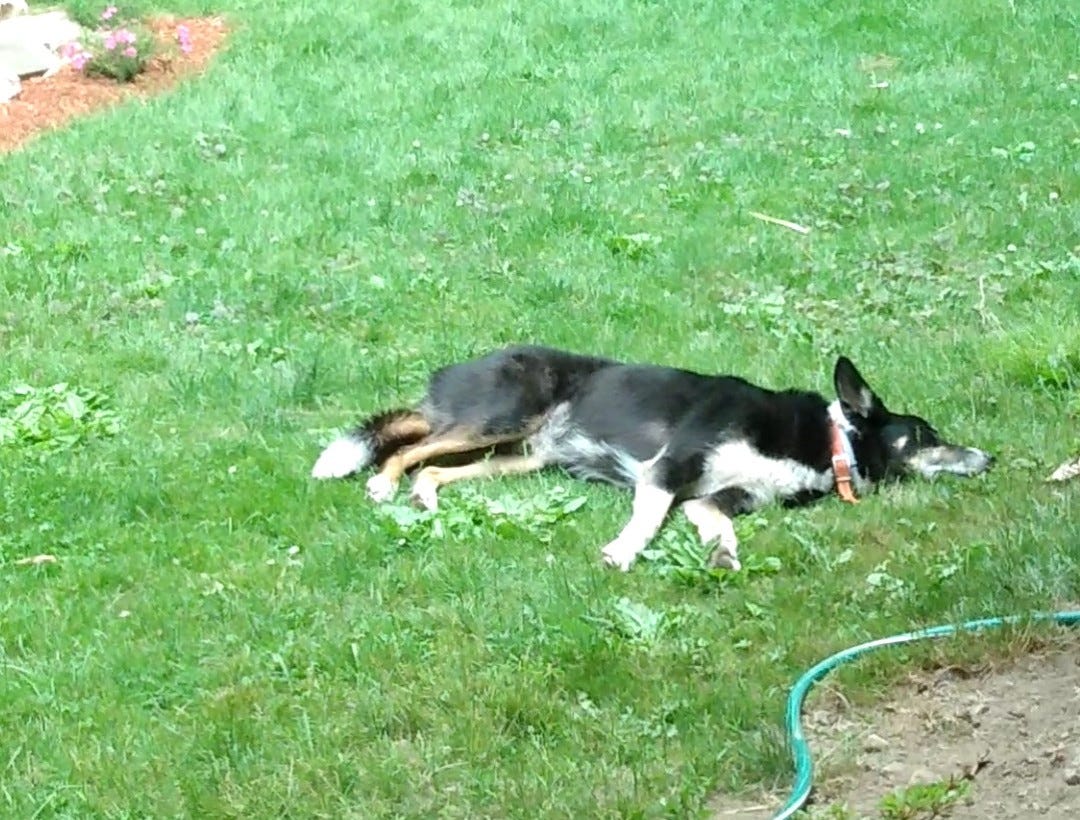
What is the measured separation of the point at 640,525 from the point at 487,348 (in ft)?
7.54

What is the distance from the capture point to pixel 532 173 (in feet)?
37.0

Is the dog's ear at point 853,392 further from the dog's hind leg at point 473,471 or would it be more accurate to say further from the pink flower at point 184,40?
the pink flower at point 184,40

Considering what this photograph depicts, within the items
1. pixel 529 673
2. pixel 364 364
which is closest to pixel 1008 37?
pixel 364 364

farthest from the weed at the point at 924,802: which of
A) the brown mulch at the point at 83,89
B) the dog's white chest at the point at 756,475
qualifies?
the brown mulch at the point at 83,89

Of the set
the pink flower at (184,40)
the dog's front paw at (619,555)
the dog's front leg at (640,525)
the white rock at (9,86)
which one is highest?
the dog's front paw at (619,555)

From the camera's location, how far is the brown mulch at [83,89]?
42.2 ft

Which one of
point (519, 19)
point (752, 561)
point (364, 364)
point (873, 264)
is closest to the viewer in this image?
point (752, 561)

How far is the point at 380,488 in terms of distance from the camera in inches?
260

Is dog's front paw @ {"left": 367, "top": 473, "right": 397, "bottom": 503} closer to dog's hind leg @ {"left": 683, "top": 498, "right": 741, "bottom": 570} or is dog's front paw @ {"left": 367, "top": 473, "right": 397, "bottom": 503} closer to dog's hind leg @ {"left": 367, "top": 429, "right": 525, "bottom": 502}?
dog's hind leg @ {"left": 367, "top": 429, "right": 525, "bottom": 502}

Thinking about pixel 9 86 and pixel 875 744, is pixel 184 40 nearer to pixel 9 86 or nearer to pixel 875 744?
pixel 9 86

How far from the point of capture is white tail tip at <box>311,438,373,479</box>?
6.66 metres

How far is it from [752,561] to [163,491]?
7.74ft

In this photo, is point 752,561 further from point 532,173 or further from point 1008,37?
point 1008,37

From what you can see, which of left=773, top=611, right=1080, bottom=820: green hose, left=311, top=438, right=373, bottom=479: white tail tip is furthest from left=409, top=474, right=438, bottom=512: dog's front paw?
left=773, top=611, right=1080, bottom=820: green hose
